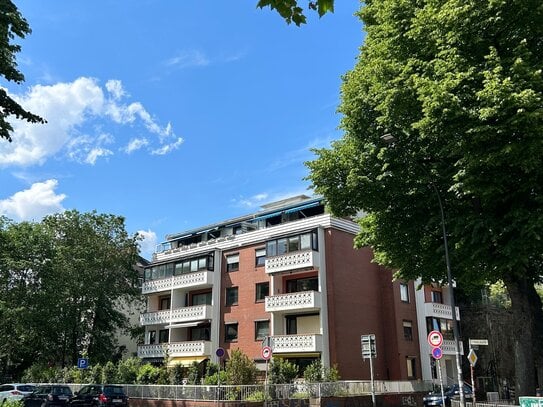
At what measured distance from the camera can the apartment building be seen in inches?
1342

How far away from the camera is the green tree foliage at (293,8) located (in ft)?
14.3

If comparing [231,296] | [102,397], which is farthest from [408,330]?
[102,397]

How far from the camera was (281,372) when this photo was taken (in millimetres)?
29016

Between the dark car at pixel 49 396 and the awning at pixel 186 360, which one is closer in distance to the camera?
the dark car at pixel 49 396

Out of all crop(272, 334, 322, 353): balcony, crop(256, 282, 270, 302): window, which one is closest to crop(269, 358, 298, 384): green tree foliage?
crop(272, 334, 322, 353): balcony

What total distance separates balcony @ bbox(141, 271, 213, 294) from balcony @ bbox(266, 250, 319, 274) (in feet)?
21.4

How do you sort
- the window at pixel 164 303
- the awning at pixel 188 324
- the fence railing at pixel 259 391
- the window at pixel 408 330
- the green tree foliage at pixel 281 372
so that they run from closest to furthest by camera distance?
the fence railing at pixel 259 391 → the green tree foliage at pixel 281 372 → the window at pixel 408 330 → the awning at pixel 188 324 → the window at pixel 164 303

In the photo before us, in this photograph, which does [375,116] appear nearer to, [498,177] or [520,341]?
[498,177]

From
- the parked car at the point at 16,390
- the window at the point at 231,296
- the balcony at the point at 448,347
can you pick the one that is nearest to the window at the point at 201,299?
the window at the point at 231,296

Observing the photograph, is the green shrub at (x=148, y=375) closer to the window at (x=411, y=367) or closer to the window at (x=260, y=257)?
the window at (x=260, y=257)

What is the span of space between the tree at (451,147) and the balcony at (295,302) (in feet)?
43.4

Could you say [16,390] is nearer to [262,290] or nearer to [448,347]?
[262,290]

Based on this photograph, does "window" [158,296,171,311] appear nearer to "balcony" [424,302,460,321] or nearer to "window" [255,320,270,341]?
"window" [255,320,270,341]

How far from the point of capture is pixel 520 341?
56.4ft
